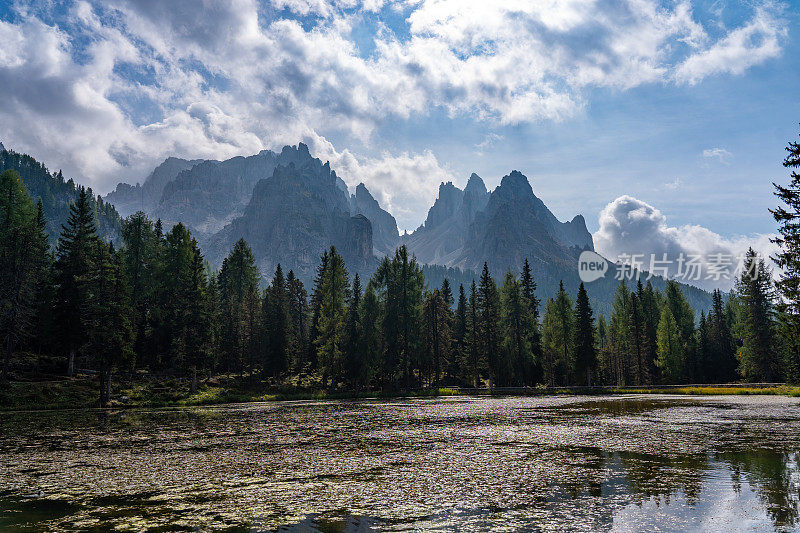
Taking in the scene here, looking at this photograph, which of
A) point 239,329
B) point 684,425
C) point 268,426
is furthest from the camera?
point 239,329

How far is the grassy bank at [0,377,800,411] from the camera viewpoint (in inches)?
1924

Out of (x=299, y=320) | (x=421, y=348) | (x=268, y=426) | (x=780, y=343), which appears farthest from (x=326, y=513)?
(x=780, y=343)

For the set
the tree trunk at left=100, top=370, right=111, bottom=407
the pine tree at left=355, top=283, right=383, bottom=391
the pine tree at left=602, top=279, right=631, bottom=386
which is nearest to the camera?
the tree trunk at left=100, top=370, right=111, bottom=407

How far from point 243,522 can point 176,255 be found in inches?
2879

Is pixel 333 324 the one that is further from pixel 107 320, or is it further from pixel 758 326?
pixel 758 326

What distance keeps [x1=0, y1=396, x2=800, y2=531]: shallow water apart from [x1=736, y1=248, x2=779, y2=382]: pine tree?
62.0 meters

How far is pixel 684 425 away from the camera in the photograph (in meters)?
26.8

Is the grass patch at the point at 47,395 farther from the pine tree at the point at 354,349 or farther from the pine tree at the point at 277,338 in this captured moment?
the pine tree at the point at 354,349

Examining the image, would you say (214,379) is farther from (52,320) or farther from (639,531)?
(639,531)

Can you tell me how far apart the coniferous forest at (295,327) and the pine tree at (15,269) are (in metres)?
0.17

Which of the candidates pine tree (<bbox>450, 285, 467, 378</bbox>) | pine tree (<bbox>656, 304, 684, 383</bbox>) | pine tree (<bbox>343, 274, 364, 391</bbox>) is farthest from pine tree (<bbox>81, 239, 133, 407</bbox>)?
pine tree (<bbox>656, 304, 684, 383</bbox>)

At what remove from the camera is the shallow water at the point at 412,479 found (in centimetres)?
1020

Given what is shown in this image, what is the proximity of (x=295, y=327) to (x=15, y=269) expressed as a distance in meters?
44.9

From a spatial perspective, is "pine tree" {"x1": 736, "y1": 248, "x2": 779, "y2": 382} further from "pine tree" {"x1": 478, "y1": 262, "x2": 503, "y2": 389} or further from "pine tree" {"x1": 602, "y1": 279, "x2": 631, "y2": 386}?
"pine tree" {"x1": 478, "y1": 262, "x2": 503, "y2": 389}
